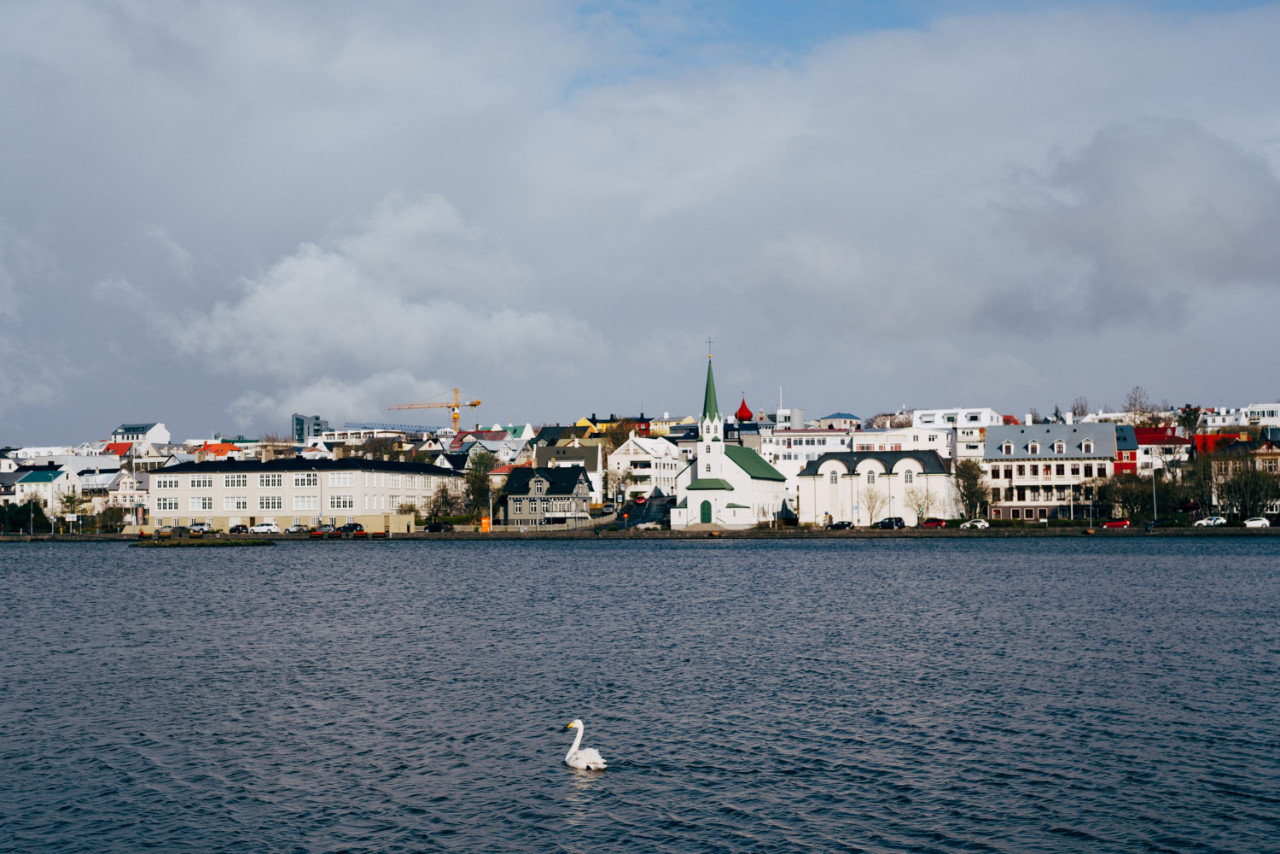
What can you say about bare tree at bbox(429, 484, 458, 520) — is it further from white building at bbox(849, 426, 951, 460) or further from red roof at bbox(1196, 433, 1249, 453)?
red roof at bbox(1196, 433, 1249, 453)

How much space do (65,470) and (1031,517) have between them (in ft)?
454

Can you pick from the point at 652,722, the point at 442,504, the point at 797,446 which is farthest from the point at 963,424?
the point at 652,722

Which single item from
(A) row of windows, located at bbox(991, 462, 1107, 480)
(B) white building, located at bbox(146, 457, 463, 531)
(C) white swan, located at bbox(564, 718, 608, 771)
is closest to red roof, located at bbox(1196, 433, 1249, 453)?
(A) row of windows, located at bbox(991, 462, 1107, 480)

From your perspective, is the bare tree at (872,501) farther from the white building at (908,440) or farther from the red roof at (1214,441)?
the red roof at (1214,441)

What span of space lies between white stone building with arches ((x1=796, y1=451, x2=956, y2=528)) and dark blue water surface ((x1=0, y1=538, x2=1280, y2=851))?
249ft

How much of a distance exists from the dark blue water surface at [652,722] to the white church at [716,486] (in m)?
79.2

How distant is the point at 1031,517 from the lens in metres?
135

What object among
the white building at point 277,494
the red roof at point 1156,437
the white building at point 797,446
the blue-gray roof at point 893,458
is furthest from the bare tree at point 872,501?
the white building at point 277,494

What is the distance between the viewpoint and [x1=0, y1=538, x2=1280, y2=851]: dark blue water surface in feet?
63.5

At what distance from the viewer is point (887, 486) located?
132m

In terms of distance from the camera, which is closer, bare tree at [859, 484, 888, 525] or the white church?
bare tree at [859, 484, 888, 525]

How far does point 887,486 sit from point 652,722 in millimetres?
108811

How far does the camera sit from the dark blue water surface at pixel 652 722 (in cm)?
1936

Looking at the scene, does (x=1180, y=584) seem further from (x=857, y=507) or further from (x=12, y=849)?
(x=857, y=507)
